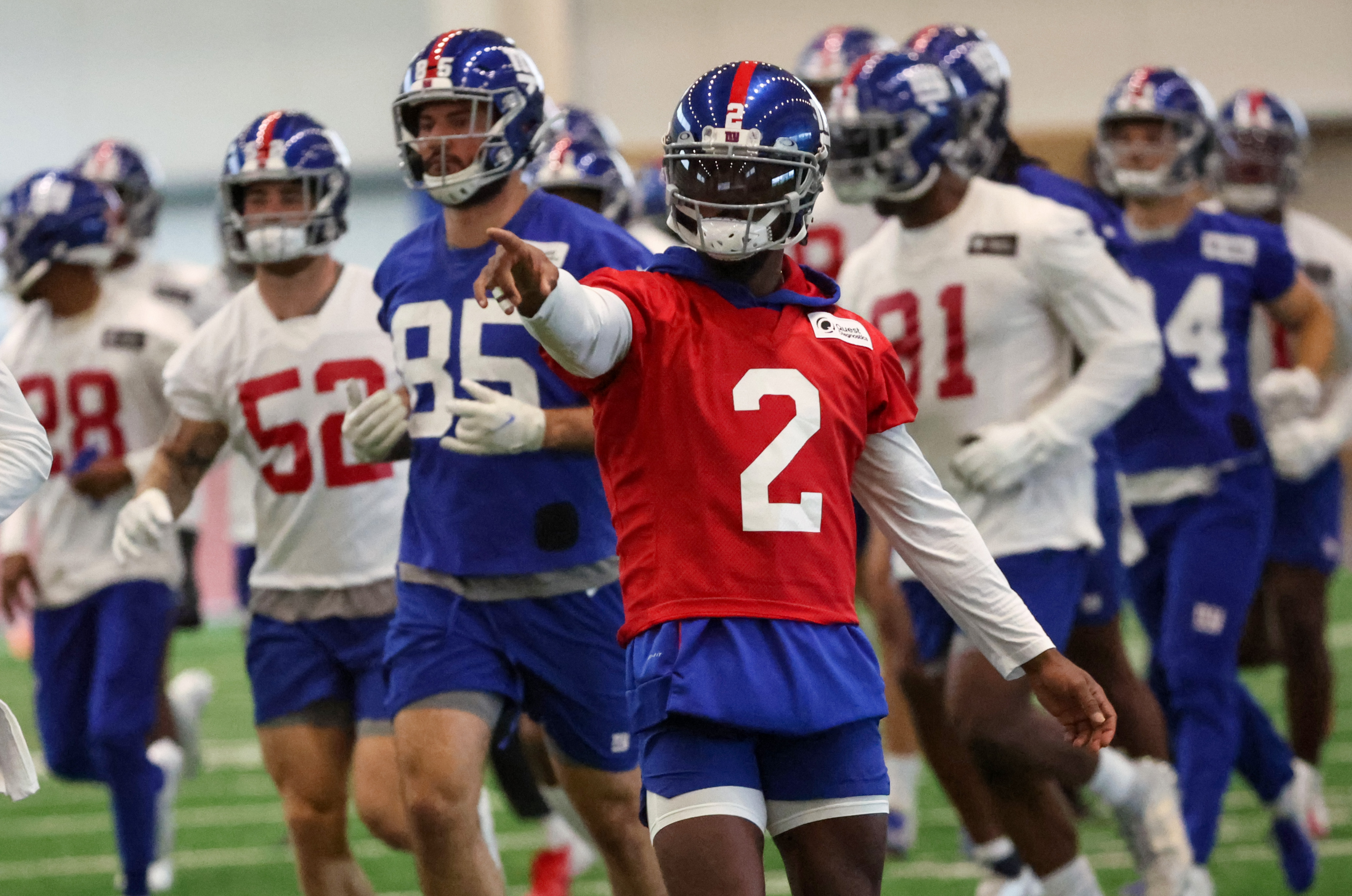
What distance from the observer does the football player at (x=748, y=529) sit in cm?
324

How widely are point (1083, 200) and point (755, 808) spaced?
8.82ft

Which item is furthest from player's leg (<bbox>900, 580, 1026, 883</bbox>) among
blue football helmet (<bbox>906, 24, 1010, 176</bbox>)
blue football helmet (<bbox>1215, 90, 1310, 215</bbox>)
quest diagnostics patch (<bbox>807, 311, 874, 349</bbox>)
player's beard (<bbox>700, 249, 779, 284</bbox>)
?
blue football helmet (<bbox>1215, 90, 1310, 215</bbox>)

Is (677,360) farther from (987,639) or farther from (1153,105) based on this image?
(1153,105)

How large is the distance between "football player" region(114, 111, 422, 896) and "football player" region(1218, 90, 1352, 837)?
318cm

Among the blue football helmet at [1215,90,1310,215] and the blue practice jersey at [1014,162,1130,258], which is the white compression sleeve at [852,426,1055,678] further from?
the blue football helmet at [1215,90,1310,215]

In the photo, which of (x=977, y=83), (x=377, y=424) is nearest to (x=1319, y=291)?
(x=977, y=83)

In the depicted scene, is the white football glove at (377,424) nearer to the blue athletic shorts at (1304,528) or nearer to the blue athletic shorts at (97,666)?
the blue athletic shorts at (97,666)

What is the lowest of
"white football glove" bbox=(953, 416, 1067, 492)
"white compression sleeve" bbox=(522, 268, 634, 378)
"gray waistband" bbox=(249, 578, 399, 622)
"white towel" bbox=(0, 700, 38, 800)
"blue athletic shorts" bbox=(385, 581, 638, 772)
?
"gray waistband" bbox=(249, 578, 399, 622)

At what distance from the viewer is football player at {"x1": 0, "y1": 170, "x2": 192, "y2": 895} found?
6.13 metres

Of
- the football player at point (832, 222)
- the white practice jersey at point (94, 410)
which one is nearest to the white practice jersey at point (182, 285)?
the white practice jersey at point (94, 410)

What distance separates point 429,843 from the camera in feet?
13.2

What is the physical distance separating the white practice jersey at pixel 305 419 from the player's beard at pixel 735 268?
5.30 feet

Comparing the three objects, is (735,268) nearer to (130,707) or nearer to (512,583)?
(512,583)

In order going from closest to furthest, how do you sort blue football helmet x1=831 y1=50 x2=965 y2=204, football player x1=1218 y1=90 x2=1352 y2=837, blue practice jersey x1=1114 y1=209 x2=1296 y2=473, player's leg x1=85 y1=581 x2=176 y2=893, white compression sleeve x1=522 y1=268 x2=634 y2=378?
1. white compression sleeve x1=522 y1=268 x2=634 y2=378
2. blue football helmet x1=831 y1=50 x2=965 y2=204
3. player's leg x1=85 y1=581 x2=176 y2=893
4. blue practice jersey x1=1114 y1=209 x2=1296 y2=473
5. football player x1=1218 y1=90 x2=1352 y2=837
